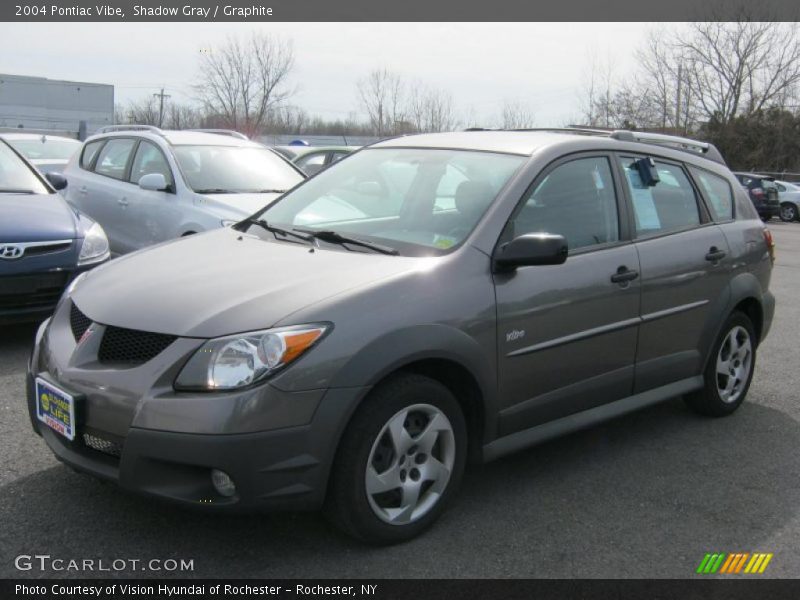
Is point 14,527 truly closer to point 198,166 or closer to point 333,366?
point 333,366

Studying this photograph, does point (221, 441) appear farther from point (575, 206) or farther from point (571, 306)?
point (575, 206)

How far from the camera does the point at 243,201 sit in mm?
7672

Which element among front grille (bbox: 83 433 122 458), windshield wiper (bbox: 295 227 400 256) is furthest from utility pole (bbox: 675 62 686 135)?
front grille (bbox: 83 433 122 458)

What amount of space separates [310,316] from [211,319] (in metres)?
0.36

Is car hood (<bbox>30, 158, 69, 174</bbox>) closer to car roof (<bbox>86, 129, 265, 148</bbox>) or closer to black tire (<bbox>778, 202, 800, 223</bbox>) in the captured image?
car roof (<bbox>86, 129, 265, 148</bbox>)

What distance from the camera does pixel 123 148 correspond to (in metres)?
9.05

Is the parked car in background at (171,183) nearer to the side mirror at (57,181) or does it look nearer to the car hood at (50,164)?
A: the side mirror at (57,181)

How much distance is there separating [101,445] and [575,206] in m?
2.44

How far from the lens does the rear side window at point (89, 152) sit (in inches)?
377

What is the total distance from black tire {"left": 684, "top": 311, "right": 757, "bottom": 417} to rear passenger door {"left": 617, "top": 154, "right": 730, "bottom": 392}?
0.17m

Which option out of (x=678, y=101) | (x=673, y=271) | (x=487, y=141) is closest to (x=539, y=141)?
(x=487, y=141)

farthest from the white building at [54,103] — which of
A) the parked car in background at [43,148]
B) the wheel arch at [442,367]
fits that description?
the wheel arch at [442,367]

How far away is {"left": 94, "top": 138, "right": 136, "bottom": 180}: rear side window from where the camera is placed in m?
8.91

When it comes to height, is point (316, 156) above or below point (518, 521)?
above
